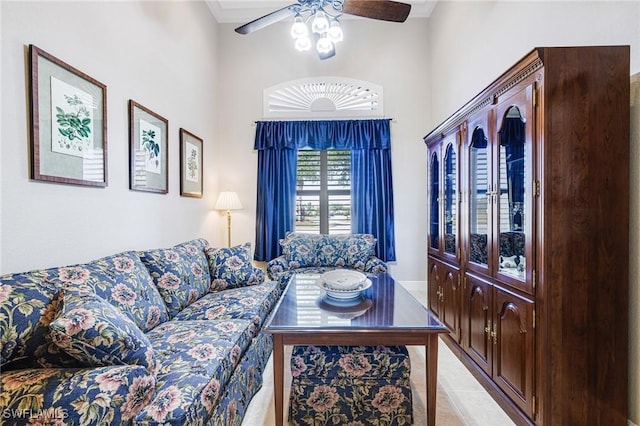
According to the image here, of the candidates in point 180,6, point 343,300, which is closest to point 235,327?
point 343,300

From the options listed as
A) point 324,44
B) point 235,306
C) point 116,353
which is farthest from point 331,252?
point 116,353

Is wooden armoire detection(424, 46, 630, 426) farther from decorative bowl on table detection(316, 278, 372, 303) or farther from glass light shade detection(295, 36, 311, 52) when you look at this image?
glass light shade detection(295, 36, 311, 52)

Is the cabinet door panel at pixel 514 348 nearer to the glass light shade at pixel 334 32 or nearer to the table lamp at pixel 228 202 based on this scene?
the glass light shade at pixel 334 32

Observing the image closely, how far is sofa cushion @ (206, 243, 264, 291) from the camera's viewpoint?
115 inches

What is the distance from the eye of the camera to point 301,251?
12.9 feet

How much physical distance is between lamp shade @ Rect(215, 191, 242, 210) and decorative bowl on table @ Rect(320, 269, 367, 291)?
2343 millimetres

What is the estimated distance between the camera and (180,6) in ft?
11.2

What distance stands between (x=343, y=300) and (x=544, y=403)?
3.85ft

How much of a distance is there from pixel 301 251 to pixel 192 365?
8.09 feet

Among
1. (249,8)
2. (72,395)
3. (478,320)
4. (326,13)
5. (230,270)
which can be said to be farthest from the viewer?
(249,8)

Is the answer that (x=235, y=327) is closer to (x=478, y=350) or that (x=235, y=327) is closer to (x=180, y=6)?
(x=478, y=350)

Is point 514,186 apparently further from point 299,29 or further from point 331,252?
point 331,252

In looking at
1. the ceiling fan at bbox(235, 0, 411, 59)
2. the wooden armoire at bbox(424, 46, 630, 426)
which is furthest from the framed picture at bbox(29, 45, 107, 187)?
the wooden armoire at bbox(424, 46, 630, 426)

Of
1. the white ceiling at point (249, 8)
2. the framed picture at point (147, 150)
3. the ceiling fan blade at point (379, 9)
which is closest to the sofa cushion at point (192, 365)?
the framed picture at point (147, 150)
